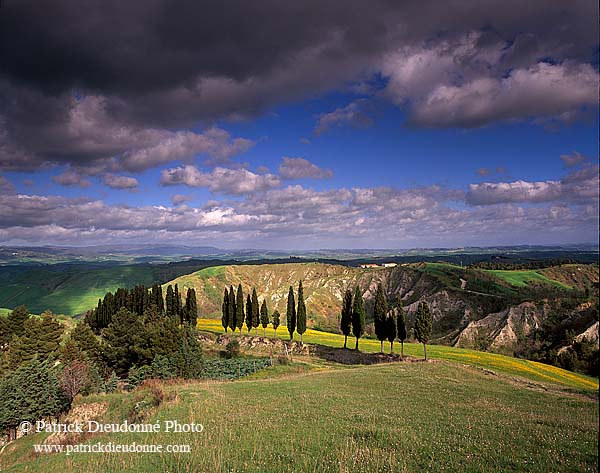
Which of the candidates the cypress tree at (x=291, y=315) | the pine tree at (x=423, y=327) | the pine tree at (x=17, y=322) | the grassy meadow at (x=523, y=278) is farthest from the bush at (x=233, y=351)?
A: the grassy meadow at (x=523, y=278)

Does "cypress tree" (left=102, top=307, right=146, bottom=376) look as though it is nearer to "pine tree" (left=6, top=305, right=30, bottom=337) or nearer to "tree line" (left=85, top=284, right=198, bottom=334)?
"pine tree" (left=6, top=305, right=30, bottom=337)

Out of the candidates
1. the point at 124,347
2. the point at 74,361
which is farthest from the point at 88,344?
the point at 74,361

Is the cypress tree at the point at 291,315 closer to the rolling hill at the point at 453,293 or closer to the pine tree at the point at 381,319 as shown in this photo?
the pine tree at the point at 381,319

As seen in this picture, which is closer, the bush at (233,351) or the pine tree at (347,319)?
the bush at (233,351)

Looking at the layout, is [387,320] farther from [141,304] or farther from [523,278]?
[523,278]

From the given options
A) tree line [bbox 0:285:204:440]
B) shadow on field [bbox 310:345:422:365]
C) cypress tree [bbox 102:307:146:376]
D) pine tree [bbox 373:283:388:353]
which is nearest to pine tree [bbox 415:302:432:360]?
shadow on field [bbox 310:345:422:365]

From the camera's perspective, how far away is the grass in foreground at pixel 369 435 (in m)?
10.3

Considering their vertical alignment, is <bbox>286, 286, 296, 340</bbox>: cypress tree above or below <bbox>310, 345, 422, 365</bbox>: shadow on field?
above

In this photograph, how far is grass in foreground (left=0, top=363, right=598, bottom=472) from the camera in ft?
33.8

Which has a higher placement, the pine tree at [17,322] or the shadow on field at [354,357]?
the pine tree at [17,322]

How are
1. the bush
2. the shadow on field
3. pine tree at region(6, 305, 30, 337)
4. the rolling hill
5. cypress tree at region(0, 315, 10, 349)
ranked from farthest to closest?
1. the rolling hill
2. the bush
3. pine tree at region(6, 305, 30, 337)
4. cypress tree at region(0, 315, 10, 349)
5. the shadow on field

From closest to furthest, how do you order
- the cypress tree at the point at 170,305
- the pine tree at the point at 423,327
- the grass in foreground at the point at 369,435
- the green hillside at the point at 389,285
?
the grass in foreground at the point at 369,435 < the pine tree at the point at 423,327 < the cypress tree at the point at 170,305 < the green hillside at the point at 389,285

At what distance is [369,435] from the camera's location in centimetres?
1309

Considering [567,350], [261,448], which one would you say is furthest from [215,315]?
[261,448]
